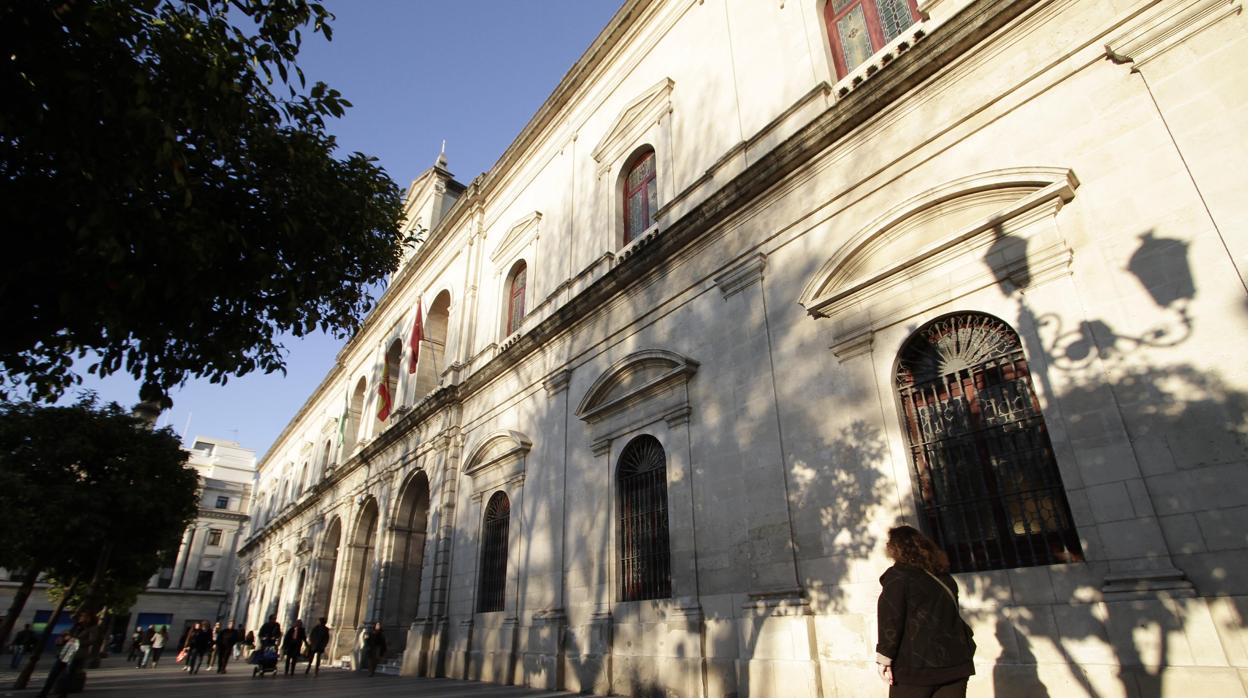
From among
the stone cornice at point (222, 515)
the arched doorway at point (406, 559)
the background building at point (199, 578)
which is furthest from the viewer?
the stone cornice at point (222, 515)

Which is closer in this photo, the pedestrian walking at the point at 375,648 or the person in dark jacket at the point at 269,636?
the pedestrian walking at the point at 375,648

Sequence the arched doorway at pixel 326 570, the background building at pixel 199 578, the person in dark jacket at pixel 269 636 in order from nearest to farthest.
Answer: the person in dark jacket at pixel 269 636 → the arched doorway at pixel 326 570 → the background building at pixel 199 578

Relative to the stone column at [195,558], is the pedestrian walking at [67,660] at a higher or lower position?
lower

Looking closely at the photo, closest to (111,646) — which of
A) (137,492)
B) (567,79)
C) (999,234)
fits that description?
(137,492)

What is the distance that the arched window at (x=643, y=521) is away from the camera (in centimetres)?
905

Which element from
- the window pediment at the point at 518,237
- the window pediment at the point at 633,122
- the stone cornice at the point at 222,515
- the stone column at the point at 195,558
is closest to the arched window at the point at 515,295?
the window pediment at the point at 518,237

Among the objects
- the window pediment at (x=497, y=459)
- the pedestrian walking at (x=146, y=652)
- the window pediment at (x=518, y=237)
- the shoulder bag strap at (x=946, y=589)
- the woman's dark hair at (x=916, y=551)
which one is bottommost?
the pedestrian walking at (x=146, y=652)

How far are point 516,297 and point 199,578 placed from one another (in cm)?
4680

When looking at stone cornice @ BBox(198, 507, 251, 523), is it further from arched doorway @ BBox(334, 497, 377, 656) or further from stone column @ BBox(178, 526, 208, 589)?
arched doorway @ BBox(334, 497, 377, 656)

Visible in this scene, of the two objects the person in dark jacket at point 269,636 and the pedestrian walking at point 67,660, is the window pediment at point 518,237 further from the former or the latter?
the person in dark jacket at point 269,636

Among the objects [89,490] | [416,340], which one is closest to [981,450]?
[416,340]

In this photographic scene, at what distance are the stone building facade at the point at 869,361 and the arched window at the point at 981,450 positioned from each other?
1.0 inches

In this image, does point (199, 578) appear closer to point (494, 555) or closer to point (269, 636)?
point (269, 636)

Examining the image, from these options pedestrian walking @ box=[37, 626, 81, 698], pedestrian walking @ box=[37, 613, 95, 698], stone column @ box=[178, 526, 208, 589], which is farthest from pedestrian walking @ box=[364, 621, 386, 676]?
stone column @ box=[178, 526, 208, 589]
